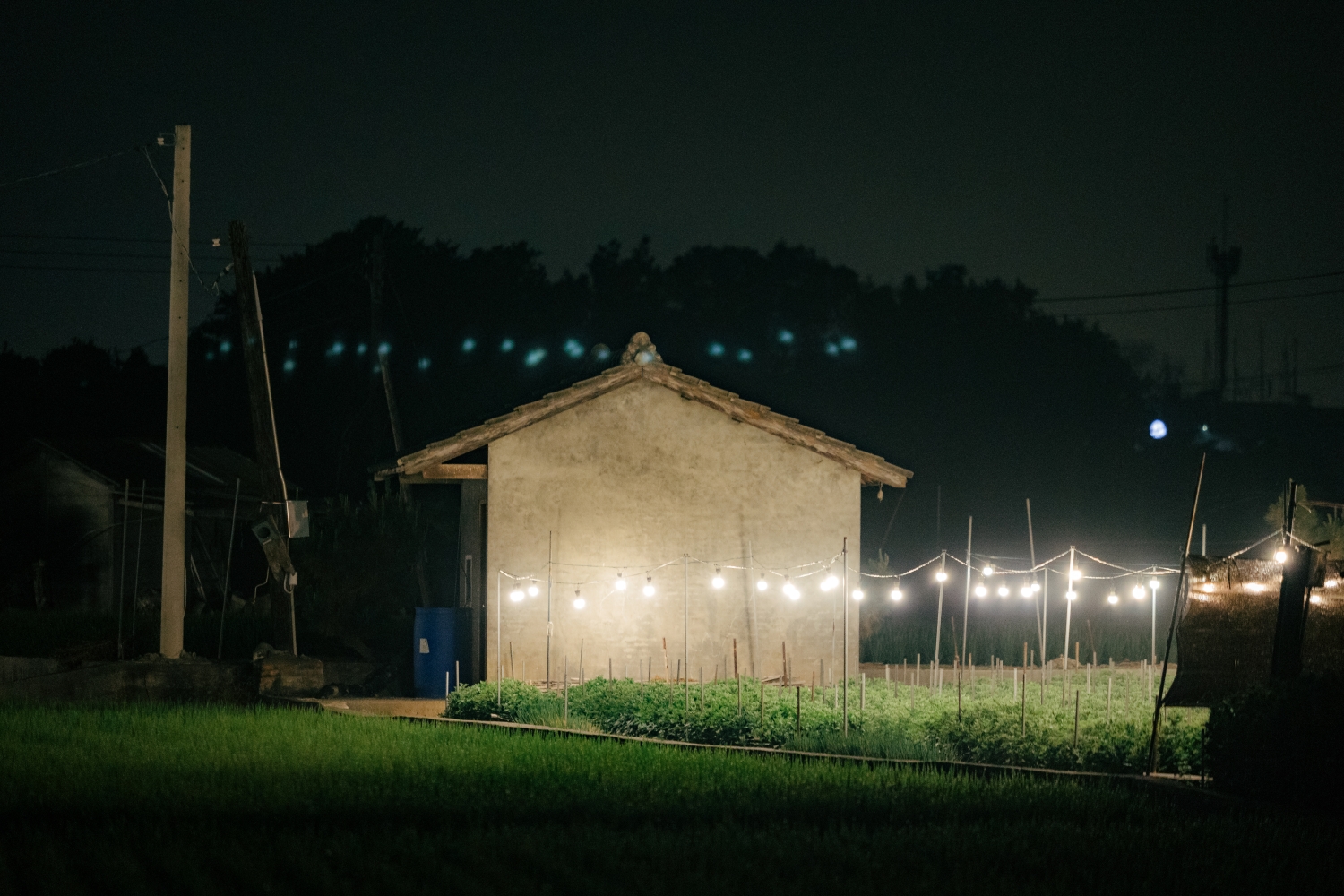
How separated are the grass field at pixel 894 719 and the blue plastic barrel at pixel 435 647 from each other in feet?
8.38

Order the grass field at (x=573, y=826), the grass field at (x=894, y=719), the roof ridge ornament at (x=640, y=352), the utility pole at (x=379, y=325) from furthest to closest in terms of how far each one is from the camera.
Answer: the utility pole at (x=379, y=325), the roof ridge ornament at (x=640, y=352), the grass field at (x=894, y=719), the grass field at (x=573, y=826)

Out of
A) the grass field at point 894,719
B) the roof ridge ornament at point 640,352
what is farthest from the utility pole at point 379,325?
the grass field at point 894,719

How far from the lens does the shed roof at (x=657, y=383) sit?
20.8 metres

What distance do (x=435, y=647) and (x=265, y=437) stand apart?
445cm

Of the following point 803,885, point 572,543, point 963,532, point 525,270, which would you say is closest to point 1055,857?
point 803,885

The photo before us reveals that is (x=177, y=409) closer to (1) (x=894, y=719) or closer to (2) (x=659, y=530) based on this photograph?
(2) (x=659, y=530)

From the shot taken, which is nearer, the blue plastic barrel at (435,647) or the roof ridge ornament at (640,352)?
the roof ridge ornament at (640,352)

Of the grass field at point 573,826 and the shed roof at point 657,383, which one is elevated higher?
the shed roof at point 657,383

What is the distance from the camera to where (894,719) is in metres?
16.4

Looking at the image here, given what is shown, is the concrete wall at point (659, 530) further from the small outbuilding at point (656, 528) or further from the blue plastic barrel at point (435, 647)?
the blue plastic barrel at point (435, 647)

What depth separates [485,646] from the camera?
21.2 meters

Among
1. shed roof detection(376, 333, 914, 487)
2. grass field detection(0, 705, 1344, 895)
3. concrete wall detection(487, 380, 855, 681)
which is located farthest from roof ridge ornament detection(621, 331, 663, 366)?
grass field detection(0, 705, 1344, 895)

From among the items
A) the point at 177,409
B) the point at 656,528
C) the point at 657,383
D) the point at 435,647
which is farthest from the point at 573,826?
the point at 177,409

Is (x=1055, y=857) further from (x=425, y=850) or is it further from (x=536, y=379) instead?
(x=536, y=379)
